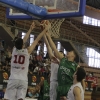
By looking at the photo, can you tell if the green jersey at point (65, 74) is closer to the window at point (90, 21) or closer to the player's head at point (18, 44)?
the player's head at point (18, 44)

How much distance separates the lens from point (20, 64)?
17.6 feet

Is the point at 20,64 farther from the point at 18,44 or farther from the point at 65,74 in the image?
the point at 65,74

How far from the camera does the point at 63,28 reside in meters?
18.1

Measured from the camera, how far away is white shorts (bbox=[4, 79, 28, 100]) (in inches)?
207

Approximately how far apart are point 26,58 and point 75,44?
44.4ft

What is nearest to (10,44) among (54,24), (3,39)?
(3,39)

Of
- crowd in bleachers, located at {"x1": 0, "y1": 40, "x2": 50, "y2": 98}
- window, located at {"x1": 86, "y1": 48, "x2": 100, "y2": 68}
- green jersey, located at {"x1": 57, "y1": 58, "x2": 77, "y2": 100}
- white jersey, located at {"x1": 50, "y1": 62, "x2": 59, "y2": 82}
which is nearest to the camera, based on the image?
green jersey, located at {"x1": 57, "y1": 58, "x2": 77, "y2": 100}

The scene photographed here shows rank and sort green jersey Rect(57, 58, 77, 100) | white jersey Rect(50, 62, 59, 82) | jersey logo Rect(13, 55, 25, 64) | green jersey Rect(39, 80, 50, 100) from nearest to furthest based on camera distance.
Answer: 1. jersey logo Rect(13, 55, 25, 64)
2. green jersey Rect(57, 58, 77, 100)
3. white jersey Rect(50, 62, 59, 82)
4. green jersey Rect(39, 80, 50, 100)

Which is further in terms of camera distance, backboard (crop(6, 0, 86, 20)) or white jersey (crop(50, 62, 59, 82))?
white jersey (crop(50, 62, 59, 82))

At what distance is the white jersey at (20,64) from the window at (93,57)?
1524cm

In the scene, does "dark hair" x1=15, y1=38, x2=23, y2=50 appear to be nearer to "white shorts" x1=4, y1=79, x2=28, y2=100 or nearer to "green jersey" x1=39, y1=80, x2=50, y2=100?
"white shorts" x1=4, y1=79, x2=28, y2=100

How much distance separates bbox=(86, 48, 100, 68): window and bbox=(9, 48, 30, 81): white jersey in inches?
600

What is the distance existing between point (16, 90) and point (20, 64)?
0.48 metres

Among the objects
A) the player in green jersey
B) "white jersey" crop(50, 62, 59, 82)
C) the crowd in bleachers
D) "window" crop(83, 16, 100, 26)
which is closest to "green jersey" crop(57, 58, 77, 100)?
the player in green jersey
